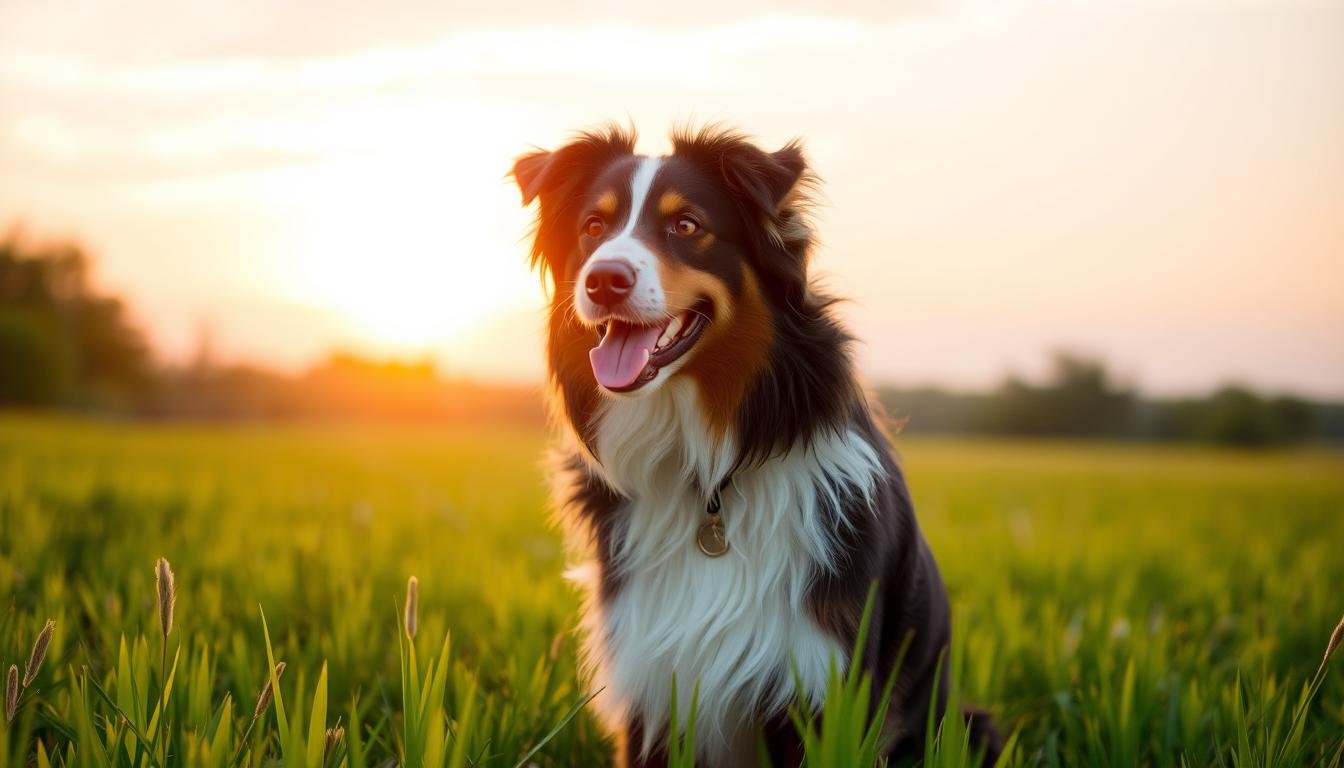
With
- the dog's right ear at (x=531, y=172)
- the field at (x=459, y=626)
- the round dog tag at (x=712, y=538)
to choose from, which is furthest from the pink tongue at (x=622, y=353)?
the field at (x=459, y=626)

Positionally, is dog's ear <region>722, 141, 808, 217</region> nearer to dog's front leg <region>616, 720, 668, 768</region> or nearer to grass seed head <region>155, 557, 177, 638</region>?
dog's front leg <region>616, 720, 668, 768</region>

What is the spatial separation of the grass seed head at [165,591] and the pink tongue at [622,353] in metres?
1.32

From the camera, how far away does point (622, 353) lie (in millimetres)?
2736

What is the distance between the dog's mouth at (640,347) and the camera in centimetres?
270

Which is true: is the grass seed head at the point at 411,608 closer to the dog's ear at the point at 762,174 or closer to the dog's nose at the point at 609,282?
the dog's nose at the point at 609,282

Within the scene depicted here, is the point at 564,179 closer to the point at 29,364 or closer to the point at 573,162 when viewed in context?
the point at 573,162

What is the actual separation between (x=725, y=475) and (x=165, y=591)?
159 cm

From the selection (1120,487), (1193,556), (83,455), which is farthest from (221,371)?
(1193,556)

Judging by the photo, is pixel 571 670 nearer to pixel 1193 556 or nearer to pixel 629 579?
pixel 629 579

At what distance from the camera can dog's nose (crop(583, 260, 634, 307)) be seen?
260 centimetres

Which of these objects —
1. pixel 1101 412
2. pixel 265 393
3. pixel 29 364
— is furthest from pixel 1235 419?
pixel 29 364

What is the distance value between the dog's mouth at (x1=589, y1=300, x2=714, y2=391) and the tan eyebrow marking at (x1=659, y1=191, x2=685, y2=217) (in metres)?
0.34

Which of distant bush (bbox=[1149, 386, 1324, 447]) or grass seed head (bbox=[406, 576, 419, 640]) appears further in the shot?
distant bush (bbox=[1149, 386, 1324, 447])

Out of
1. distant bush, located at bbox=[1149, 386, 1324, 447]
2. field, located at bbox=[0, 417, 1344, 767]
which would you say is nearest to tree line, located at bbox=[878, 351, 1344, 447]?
distant bush, located at bbox=[1149, 386, 1324, 447]
